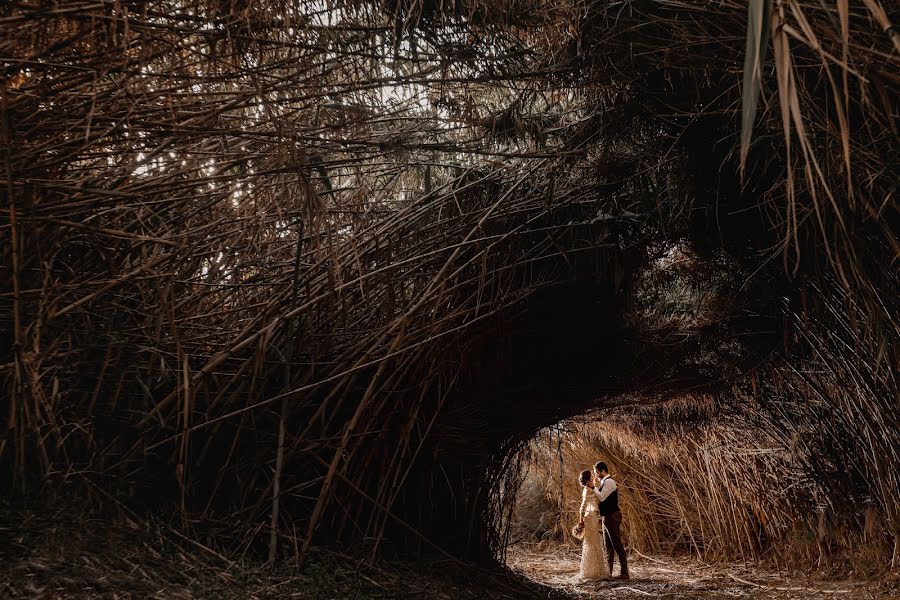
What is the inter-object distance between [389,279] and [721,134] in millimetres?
1652

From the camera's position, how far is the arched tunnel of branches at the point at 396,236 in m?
2.41

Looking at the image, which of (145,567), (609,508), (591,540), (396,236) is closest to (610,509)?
(609,508)

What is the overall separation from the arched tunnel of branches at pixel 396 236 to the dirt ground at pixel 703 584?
0.70 metres

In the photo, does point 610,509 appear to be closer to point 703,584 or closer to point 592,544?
point 592,544

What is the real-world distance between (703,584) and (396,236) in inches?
219

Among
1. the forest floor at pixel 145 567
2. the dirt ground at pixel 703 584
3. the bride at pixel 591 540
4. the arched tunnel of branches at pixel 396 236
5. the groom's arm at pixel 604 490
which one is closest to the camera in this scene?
the arched tunnel of branches at pixel 396 236

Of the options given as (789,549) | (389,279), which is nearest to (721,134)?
(389,279)

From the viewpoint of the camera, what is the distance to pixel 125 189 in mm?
2588

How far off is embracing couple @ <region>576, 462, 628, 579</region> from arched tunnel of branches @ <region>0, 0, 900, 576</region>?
237 centimetres

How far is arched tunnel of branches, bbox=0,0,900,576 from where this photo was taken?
7.89 ft

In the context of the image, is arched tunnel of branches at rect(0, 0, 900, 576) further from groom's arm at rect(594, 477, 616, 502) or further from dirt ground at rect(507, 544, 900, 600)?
groom's arm at rect(594, 477, 616, 502)

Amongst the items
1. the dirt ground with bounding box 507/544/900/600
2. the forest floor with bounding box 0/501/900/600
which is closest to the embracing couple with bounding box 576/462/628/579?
the dirt ground with bounding box 507/544/900/600

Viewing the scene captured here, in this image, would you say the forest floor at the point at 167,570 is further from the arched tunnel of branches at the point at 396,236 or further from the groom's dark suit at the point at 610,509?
the groom's dark suit at the point at 610,509

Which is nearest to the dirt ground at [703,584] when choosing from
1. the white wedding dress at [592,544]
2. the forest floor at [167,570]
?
the white wedding dress at [592,544]
